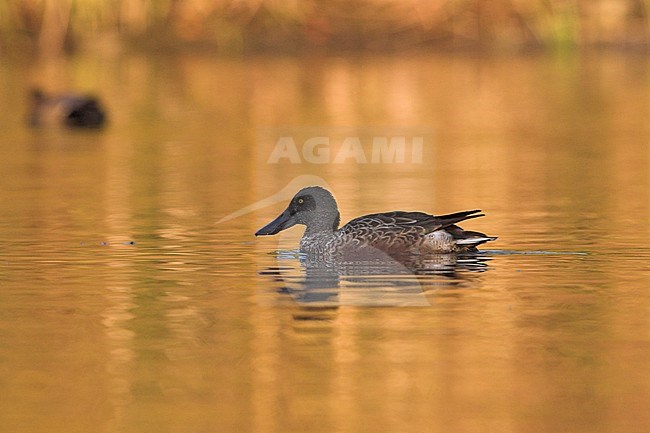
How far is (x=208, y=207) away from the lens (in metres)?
14.6

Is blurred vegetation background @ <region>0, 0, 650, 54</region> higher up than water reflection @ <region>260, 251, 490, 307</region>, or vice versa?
blurred vegetation background @ <region>0, 0, 650, 54</region>

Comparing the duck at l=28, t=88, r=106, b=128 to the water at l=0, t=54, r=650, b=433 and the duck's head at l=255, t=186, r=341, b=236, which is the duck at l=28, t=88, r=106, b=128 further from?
the duck's head at l=255, t=186, r=341, b=236

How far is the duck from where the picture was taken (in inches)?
925

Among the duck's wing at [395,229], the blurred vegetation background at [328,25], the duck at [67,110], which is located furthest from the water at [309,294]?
the blurred vegetation background at [328,25]

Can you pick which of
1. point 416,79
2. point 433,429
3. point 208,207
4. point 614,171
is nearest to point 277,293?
point 433,429

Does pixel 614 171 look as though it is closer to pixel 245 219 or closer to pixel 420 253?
pixel 245 219

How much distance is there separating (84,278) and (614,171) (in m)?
7.96

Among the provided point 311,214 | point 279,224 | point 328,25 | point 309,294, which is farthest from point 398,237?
point 328,25

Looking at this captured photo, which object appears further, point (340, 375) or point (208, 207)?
point (208, 207)

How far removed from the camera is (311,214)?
1191 centimetres

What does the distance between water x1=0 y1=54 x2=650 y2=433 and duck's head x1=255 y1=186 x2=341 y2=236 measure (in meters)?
0.17

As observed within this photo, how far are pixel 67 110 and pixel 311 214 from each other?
1203 centimetres
